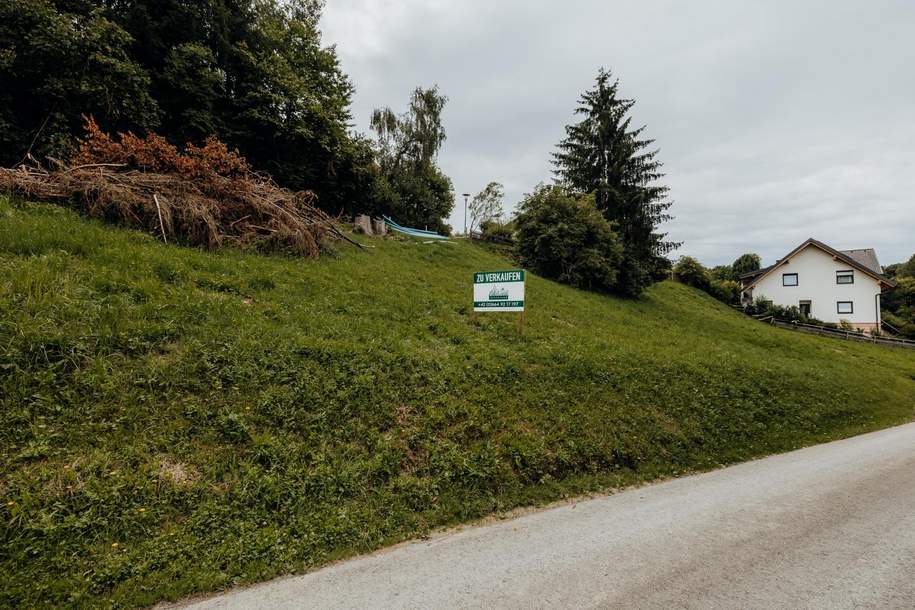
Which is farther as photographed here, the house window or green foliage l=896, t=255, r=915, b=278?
green foliage l=896, t=255, r=915, b=278

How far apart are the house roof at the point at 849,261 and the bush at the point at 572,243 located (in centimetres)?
2429

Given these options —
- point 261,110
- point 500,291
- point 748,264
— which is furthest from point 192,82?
point 748,264

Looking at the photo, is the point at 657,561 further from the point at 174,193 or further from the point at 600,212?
the point at 600,212

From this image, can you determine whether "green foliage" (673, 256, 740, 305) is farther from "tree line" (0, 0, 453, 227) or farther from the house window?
"tree line" (0, 0, 453, 227)

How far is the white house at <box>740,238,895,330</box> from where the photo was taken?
30828mm

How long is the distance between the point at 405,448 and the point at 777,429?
836 centimetres

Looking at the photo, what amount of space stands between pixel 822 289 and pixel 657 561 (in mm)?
42056

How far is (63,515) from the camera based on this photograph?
10.3ft

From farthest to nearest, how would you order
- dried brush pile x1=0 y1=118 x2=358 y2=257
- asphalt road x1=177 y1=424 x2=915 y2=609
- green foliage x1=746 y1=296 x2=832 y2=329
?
green foliage x1=746 y1=296 x2=832 y2=329 → dried brush pile x1=0 y1=118 x2=358 y2=257 → asphalt road x1=177 y1=424 x2=915 y2=609

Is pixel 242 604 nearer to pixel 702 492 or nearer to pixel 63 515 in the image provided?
pixel 63 515

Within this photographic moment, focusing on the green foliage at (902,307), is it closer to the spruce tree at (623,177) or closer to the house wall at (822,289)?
the house wall at (822,289)

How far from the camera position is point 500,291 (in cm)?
854

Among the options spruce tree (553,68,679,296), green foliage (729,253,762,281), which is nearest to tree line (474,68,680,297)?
spruce tree (553,68,679,296)

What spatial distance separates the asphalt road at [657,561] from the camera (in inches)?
114
